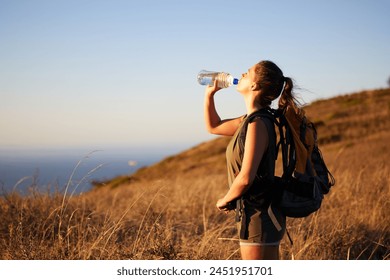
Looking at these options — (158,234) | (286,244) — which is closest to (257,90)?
(158,234)

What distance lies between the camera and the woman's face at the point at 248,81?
274cm

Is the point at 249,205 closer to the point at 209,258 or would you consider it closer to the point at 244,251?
the point at 244,251

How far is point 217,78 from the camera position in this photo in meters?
3.22

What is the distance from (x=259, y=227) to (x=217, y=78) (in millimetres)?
1250

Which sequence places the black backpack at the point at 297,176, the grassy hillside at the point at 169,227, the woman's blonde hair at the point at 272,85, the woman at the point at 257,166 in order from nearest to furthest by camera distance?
the woman at the point at 257,166, the black backpack at the point at 297,176, the woman's blonde hair at the point at 272,85, the grassy hillside at the point at 169,227

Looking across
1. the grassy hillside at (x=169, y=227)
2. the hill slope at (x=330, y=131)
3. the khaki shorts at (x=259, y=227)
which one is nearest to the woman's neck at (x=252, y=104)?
the khaki shorts at (x=259, y=227)

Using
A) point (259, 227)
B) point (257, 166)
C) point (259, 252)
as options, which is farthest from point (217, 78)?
point (259, 252)

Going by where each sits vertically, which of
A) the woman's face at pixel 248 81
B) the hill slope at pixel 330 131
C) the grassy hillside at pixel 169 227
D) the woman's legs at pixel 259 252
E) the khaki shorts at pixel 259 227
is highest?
the woman's face at pixel 248 81

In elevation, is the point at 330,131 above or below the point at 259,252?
below

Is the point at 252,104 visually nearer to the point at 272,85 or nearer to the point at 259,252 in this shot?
the point at 272,85

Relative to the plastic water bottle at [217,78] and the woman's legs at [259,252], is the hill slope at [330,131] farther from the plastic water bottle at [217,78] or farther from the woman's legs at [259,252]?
the woman's legs at [259,252]

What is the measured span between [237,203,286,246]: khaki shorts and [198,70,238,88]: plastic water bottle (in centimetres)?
103

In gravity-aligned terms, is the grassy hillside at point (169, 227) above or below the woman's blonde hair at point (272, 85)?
below
